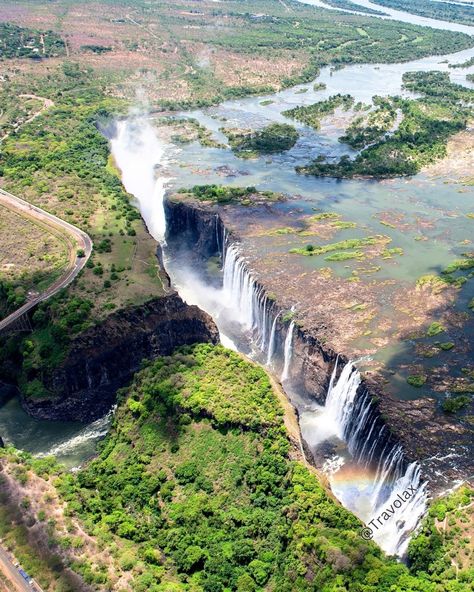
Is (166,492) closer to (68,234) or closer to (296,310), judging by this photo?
(296,310)

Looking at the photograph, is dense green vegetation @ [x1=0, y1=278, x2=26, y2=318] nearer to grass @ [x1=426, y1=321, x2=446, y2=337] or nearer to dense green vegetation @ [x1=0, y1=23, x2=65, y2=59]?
grass @ [x1=426, y1=321, x2=446, y2=337]

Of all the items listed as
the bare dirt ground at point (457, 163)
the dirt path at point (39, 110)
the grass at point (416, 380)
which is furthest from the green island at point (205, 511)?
the dirt path at point (39, 110)

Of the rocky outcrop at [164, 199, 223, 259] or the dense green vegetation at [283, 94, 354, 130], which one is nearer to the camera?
the rocky outcrop at [164, 199, 223, 259]

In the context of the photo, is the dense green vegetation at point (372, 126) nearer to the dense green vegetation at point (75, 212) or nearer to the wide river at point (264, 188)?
the wide river at point (264, 188)

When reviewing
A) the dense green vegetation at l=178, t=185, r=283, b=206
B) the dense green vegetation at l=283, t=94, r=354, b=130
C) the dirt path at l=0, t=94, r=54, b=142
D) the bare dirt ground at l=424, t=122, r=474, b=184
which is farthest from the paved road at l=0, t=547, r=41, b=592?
the dense green vegetation at l=283, t=94, r=354, b=130

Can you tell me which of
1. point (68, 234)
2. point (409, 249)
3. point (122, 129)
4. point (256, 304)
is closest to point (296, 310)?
point (256, 304)

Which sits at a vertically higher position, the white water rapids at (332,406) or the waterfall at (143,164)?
the waterfall at (143,164)
